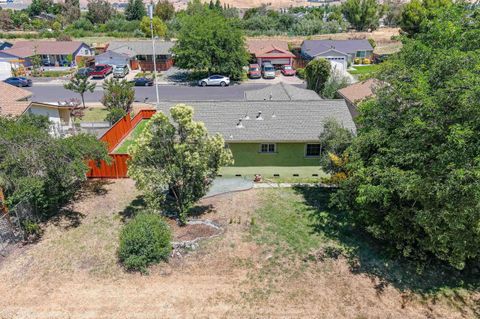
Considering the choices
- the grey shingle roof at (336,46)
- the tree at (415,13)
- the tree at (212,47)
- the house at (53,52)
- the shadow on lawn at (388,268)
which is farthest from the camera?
the tree at (415,13)

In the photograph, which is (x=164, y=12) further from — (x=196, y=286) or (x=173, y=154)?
(x=196, y=286)

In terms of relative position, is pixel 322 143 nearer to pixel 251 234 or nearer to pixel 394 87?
pixel 394 87

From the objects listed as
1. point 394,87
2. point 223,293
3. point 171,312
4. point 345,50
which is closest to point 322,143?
point 394,87

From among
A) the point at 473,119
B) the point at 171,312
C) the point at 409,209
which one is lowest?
the point at 171,312

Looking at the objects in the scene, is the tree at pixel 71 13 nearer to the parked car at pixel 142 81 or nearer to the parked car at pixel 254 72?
the parked car at pixel 142 81

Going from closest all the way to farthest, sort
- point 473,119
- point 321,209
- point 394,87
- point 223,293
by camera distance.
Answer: point 473,119 → point 223,293 → point 394,87 → point 321,209

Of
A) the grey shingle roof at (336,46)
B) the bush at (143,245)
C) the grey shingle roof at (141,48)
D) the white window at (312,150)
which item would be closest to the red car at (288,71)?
the grey shingle roof at (336,46)
